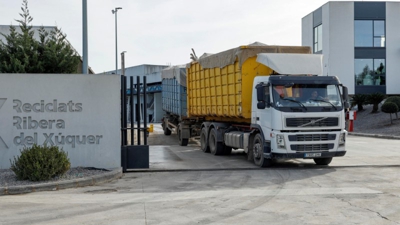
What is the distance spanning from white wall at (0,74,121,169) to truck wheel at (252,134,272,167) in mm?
4231

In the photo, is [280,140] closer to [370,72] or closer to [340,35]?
[340,35]

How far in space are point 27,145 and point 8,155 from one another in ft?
1.81

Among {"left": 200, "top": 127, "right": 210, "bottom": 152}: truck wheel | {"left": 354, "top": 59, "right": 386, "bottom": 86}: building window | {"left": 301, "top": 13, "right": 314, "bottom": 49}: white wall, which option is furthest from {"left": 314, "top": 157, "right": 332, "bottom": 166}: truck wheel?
{"left": 301, "top": 13, "right": 314, "bottom": 49}: white wall

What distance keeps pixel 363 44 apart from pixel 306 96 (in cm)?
3478

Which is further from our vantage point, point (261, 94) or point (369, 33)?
point (369, 33)

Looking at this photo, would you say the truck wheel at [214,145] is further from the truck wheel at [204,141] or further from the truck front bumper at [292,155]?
the truck front bumper at [292,155]

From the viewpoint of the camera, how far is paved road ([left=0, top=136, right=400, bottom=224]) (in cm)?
832

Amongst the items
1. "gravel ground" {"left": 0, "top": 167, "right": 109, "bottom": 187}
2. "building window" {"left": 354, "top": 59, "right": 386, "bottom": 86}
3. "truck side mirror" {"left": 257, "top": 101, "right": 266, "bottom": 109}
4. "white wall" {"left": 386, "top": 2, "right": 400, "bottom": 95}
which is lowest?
"gravel ground" {"left": 0, "top": 167, "right": 109, "bottom": 187}

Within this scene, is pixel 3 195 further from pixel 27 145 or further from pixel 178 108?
pixel 178 108

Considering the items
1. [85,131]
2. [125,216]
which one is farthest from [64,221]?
[85,131]

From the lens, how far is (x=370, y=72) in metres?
47.2

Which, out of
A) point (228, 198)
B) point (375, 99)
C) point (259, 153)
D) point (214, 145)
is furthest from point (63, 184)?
point (375, 99)

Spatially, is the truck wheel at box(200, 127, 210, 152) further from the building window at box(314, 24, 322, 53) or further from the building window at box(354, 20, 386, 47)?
the building window at box(314, 24, 322, 53)

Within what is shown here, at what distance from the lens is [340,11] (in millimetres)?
46281
